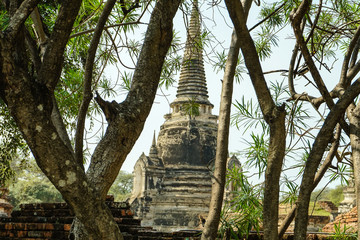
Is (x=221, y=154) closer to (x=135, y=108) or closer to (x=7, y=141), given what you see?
(x=135, y=108)

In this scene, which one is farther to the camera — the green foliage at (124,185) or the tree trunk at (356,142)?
the green foliage at (124,185)

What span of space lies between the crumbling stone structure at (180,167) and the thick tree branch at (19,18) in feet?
54.0

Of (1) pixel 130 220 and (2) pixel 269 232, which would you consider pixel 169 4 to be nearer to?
(2) pixel 269 232

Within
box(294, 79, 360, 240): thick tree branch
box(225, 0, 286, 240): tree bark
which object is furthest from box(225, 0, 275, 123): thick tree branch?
box(294, 79, 360, 240): thick tree branch

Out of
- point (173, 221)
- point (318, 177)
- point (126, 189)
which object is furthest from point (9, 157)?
point (126, 189)

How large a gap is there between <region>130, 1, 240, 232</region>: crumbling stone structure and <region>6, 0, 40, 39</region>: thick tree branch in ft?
54.0

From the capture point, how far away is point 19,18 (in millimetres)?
2533

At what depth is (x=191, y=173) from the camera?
19.9m

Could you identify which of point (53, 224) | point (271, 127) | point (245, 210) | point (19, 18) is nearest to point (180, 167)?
point (53, 224)

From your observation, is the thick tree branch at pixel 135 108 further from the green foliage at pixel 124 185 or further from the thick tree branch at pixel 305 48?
the green foliage at pixel 124 185

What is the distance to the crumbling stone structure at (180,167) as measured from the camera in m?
19.2

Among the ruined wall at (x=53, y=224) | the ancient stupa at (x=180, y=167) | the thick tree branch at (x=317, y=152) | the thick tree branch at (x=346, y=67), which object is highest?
the ancient stupa at (x=180, y=167)

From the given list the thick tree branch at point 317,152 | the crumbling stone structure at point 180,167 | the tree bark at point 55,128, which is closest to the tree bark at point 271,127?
the thick tree branch at point 317,152

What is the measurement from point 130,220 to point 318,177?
234cm
